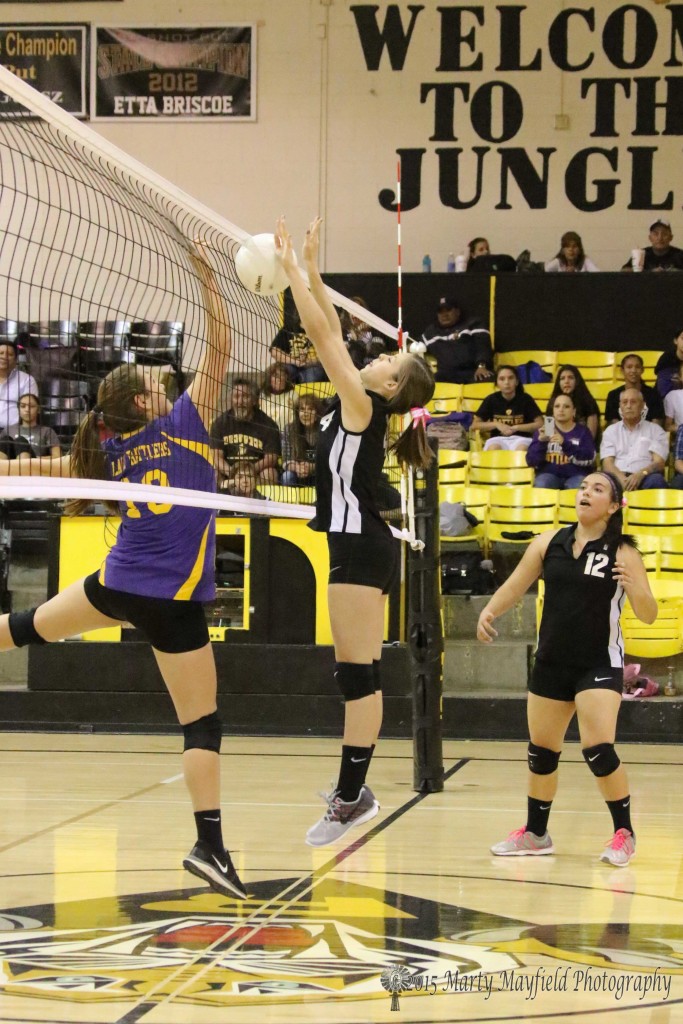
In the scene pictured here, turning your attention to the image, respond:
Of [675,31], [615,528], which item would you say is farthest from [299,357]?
[675,31]

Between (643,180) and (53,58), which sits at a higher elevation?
(53,58)

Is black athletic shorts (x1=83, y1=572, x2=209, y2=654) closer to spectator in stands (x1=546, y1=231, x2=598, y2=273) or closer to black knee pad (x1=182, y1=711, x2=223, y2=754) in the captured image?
black knee pad (x1=182, y1=711, x2=223, y2=754)

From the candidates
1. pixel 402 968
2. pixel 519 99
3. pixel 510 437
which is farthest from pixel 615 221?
pixel 402 968

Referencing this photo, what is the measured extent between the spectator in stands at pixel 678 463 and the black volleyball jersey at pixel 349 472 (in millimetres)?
7152

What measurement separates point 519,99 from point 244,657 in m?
8.65

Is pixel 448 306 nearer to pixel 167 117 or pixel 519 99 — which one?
pixel 519 99

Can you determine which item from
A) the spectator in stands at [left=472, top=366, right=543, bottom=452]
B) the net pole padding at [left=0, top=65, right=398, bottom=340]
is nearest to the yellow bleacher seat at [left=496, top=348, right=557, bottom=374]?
the spectator in stands at [left=472, top=366, right=543, bottom=452]

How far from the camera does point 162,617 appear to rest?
15.2 ft

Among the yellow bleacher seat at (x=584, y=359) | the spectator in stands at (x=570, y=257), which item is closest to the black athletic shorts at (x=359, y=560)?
the yellow bleacher seat at (x=584, y=359)

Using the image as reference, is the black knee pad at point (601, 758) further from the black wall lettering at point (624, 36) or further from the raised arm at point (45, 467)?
the black wall lettering at point (624, 36)

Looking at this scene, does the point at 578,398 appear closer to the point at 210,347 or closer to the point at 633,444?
the point at 633,444

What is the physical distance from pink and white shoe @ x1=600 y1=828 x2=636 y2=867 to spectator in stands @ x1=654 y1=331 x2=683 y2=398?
25.0 ft

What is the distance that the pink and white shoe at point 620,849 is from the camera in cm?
590

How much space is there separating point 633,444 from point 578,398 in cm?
70
